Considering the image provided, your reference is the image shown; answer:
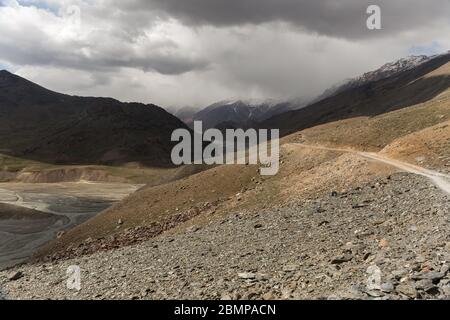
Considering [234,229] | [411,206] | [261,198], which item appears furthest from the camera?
[261,198]

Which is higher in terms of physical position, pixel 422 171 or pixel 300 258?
pixel 422 171

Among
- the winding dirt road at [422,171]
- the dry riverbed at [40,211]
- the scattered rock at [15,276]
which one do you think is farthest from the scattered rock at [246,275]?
the dry riverbed at [40,211]

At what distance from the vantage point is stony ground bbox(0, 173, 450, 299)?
18891 millimetres

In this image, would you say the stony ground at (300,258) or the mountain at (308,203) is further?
the mountain at (308,203)

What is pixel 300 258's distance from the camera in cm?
2452

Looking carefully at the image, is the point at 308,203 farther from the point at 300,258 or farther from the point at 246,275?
the point at 246,275

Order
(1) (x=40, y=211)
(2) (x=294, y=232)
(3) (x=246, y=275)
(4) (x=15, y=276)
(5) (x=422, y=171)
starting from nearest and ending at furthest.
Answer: (3) (x=246, y=275) < (2) (x=294, y=232) < (5) (x=422, y=171) < (4) (x=15, y=276) < (1) (x=40, y=211)

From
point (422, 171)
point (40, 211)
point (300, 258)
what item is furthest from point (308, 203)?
point (40, 211)

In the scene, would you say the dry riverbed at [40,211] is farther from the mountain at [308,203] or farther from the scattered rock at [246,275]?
the scattered rock at [246,275]

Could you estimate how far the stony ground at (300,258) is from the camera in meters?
18.9

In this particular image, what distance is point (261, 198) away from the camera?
4216cm
